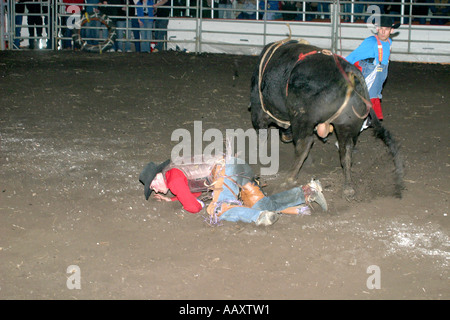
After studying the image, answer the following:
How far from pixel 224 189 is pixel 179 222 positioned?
54 centimetres

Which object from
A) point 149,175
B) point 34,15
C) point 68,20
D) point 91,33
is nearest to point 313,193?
point 149,175

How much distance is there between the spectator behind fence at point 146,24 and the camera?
14.8 meters

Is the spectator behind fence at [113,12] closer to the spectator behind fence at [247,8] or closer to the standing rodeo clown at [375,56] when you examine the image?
the spectator behind fence at [247,8]

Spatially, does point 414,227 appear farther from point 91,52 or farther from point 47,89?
point 91,52

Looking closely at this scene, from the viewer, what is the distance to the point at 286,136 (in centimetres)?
700

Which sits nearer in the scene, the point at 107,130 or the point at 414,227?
the point at 414,227

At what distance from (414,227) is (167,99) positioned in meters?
5.71

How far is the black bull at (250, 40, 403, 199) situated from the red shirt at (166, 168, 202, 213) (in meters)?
1.40

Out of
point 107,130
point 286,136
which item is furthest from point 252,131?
point 107,130

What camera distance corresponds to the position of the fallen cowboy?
16.5 feet

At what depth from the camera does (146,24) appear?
49.1ft

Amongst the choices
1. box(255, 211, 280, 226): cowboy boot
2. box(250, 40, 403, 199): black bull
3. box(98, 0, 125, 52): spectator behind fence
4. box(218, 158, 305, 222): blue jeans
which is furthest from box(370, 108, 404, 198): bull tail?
box(98, 0, 125, 52): spectator behind fence

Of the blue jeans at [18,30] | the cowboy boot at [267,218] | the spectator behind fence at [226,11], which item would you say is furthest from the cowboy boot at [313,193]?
the blue jeans at [18,30]

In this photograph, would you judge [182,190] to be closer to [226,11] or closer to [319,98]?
[319,98]
